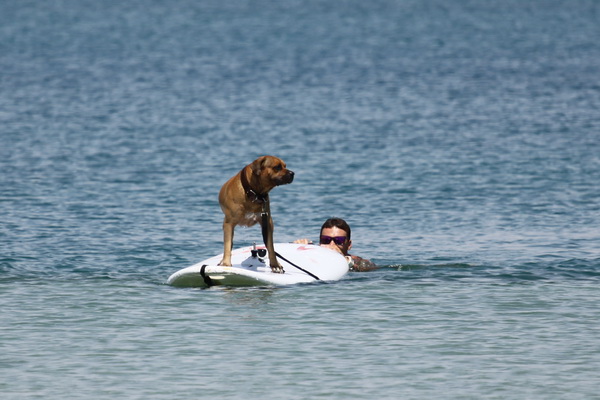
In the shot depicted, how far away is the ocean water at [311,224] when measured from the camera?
12.0 m

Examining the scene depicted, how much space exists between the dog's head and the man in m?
2.84

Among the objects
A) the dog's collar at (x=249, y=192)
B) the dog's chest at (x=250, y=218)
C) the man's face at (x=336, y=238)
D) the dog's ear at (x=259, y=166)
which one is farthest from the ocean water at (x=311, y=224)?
the dog's ear at (x=259, y=166)

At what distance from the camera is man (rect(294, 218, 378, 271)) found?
17.0 m

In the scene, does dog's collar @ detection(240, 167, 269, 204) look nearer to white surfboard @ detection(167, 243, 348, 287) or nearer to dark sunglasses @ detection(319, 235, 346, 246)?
white surfboard @ detection(167, 243, 348, 287)

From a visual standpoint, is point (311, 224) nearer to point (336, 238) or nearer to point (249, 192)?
point (336, 238)

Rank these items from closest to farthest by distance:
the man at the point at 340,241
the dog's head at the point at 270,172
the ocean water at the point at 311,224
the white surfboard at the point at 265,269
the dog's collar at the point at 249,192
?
the ocean water at the point at 311,224, the dog's head at the point at 270,172, the dog's collar at the point at 249,192, the white surfboard at the point at 265,269, the man at the point at 340,241

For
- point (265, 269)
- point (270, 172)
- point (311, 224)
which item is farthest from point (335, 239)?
point (311, 224)

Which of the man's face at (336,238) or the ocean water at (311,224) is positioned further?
the man's face at (336,238)

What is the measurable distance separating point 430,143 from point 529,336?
19908 millimetres

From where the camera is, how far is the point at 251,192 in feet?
47.0

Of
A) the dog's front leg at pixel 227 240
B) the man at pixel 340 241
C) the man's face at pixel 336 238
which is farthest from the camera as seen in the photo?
the man's face at pixel 336 238

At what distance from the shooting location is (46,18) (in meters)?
91.4

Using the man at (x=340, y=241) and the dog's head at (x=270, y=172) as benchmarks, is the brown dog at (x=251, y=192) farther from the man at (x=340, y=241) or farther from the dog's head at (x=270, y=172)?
the man at (x=340, y=241)

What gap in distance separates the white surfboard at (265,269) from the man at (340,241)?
373mm
